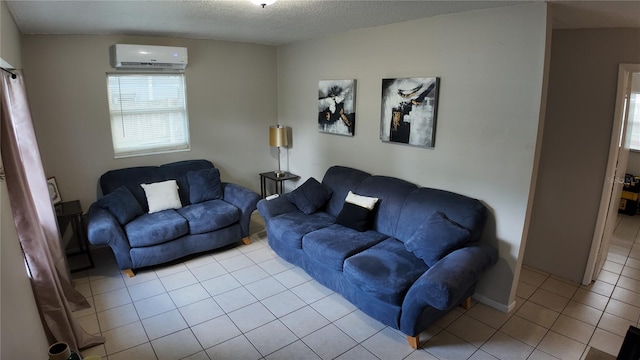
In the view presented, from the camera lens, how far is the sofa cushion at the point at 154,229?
358 centimetres

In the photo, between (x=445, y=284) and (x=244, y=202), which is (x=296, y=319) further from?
(x=244, y=202)

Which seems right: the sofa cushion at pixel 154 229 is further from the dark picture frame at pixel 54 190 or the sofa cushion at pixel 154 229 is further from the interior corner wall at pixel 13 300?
the interior corner wall at pixel 13 300

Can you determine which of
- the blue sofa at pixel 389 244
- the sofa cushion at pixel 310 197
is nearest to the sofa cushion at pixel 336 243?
the blue sofa at pixel 389 244

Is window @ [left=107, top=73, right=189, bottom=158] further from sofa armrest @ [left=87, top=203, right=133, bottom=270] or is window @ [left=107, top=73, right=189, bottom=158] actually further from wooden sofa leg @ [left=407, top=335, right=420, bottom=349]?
wooden sofa leg @ [left=407, top=335, right=420, bottom=349]

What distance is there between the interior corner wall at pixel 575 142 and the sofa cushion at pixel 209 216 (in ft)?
10.5

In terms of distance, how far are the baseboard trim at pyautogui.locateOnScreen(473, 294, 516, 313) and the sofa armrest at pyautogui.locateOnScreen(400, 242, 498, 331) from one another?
21.0 inches

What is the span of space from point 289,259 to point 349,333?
1167 mm

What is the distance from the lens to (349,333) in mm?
2811

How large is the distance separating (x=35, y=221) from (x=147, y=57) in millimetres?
2246

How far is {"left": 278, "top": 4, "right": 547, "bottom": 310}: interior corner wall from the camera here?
2.78 meters

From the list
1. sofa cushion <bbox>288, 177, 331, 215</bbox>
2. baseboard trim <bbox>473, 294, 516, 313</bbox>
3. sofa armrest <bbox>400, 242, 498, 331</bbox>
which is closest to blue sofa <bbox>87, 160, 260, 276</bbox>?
sofa cushion <bbox>288, 177, 331, 215</bbox>

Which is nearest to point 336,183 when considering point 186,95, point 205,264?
point 205,264

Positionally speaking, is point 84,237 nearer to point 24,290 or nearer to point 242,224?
point 242,224

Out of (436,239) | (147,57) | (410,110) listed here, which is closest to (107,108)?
(147,57)
